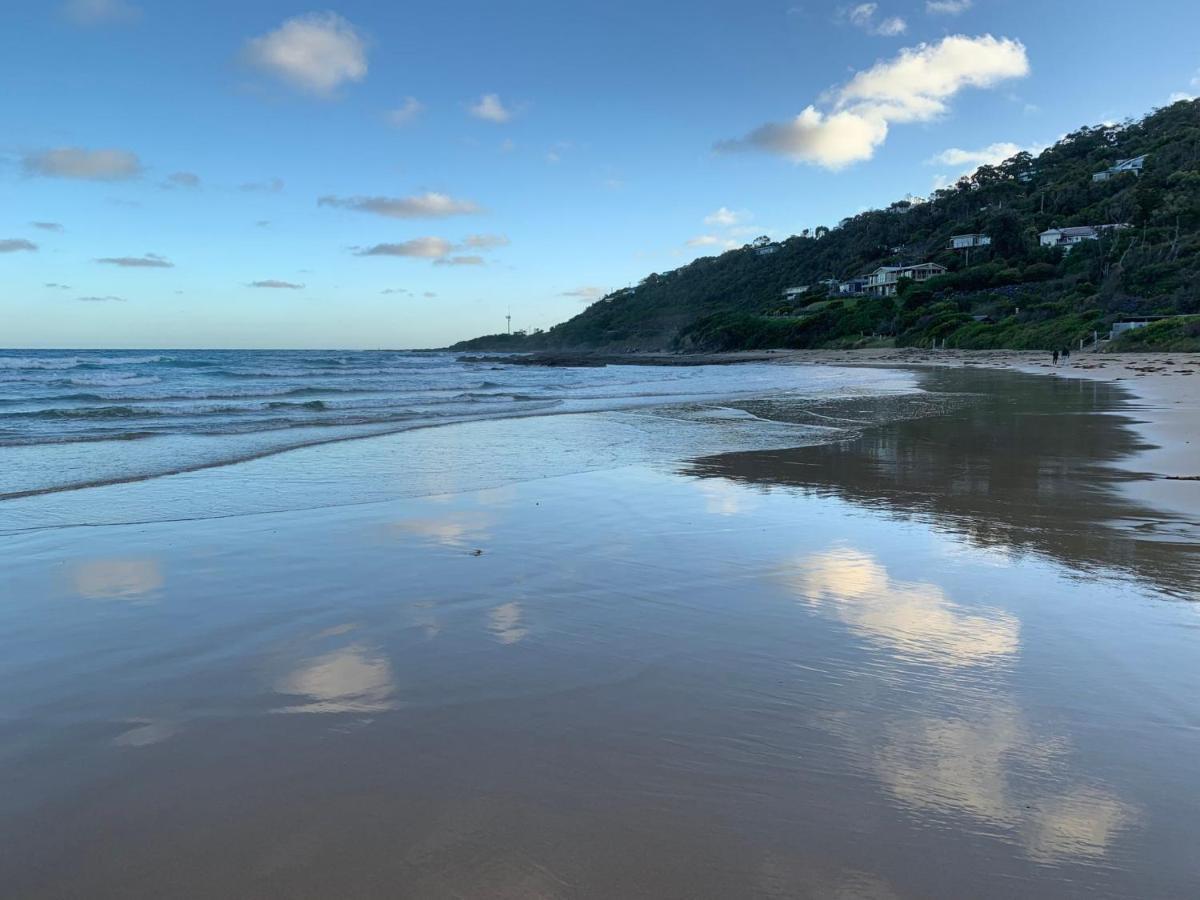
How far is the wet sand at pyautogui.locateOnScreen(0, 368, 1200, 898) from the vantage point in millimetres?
2230

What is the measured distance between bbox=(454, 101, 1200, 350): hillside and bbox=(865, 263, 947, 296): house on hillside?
2181mm

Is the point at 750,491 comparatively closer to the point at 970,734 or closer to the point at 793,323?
the point at 970,734

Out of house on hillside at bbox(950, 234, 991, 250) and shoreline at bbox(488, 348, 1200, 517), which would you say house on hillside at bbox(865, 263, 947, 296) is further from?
shoreline at bbox(488, 348, 1200, 517)

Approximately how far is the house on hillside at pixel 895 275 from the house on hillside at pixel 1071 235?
10.1m

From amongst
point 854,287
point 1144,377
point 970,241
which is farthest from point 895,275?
point 1144,377

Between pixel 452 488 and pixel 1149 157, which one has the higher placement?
pixel 1149 157

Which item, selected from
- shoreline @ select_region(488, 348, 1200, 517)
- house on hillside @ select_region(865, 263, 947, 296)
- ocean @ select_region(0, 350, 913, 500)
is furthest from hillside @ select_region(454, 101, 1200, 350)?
ocean @ select_region(0, 350, 913, 500)

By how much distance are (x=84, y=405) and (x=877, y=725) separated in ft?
84.3

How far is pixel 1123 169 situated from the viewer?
91.5m

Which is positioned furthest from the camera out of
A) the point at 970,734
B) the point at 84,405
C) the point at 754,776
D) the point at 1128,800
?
the point at 84,405

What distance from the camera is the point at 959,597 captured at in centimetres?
468

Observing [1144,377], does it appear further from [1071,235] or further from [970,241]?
[970,241]

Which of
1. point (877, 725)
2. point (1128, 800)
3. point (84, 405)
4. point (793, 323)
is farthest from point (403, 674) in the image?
point (793, 323)

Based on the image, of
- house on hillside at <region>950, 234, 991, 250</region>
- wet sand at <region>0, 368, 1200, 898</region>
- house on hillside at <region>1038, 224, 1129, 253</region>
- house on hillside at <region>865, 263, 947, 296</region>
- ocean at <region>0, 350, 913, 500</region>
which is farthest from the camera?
house on hillside at <region>950, 234, 991, 250</region>
